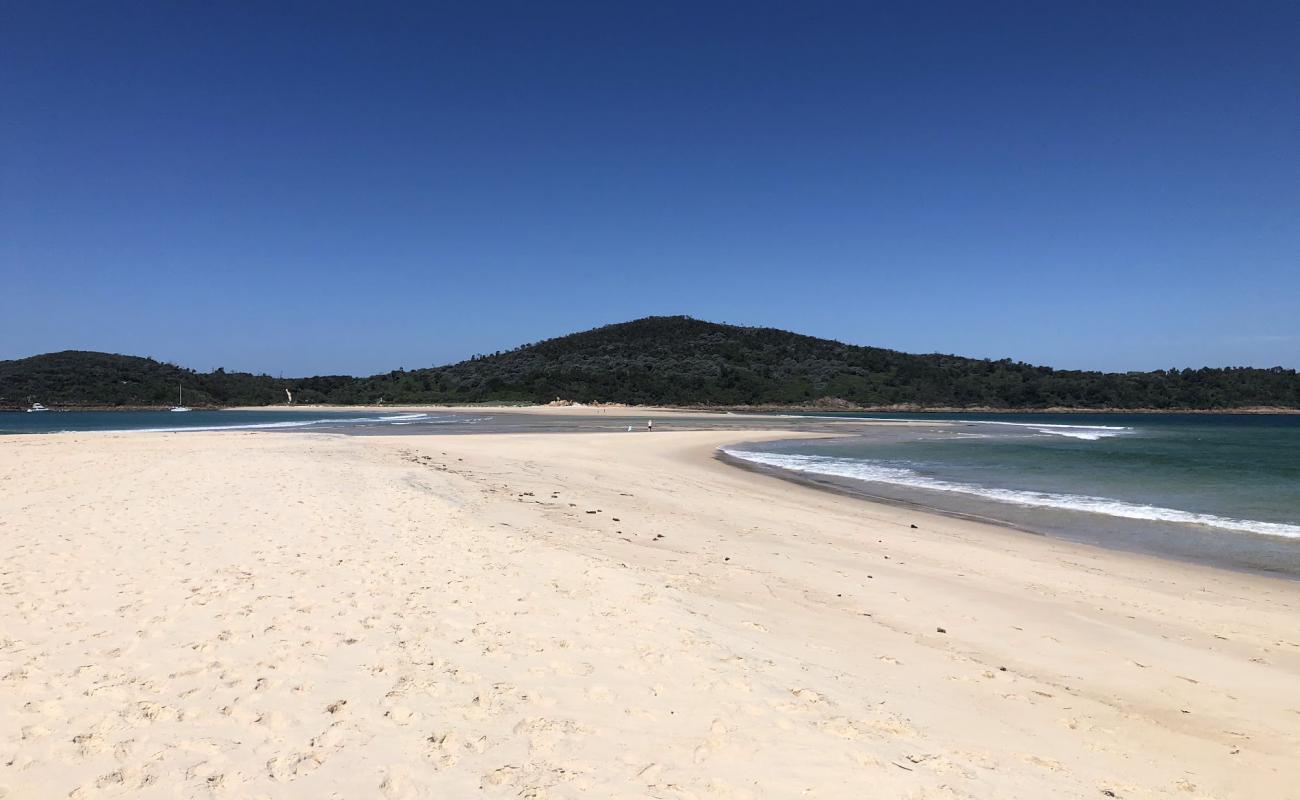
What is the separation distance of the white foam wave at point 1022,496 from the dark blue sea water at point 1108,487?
3cm

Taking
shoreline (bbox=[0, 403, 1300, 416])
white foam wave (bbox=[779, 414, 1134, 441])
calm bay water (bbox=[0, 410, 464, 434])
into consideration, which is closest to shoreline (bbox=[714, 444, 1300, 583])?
white foam wave (bbox=[779, 414, 1134, 441])

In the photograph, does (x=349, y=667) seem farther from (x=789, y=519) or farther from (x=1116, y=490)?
(x=1116, y=490)

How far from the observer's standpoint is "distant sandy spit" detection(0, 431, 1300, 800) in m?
3.55

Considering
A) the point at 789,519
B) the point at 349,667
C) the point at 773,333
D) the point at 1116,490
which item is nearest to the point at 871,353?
the point at 773,333

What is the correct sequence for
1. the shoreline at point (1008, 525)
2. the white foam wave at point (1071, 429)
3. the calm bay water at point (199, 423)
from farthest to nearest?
1. the white foam wave at point (1071, 429)
2. the calm bay water at point (199, 423)
3. the shoreline at point (1008, 525)

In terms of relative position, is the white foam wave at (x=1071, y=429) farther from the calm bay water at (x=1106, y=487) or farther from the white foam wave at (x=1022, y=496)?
the white foam wave at (x=1022, y=496)

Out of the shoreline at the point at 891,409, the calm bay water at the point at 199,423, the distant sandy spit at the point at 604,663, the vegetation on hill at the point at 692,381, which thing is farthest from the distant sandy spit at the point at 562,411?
the distant sandy spit at the point at 604,663

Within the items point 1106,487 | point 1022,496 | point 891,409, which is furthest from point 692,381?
point 1022,496

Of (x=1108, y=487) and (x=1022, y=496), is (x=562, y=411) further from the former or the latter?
(x=1022, y=496)

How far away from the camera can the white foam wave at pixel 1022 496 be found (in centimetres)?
1312

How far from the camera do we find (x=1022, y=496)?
54.7 feet

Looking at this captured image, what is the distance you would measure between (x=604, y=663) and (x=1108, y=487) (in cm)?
1861

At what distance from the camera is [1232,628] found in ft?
22.3

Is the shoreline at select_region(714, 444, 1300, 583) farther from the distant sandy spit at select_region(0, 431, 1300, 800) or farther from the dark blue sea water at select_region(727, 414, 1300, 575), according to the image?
the distant sandy spit at select_region(0, 431, 1300, 800)
